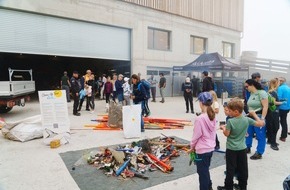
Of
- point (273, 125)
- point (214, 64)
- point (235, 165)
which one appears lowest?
point (235, 165)

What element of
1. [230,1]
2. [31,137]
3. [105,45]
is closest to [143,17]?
[105,45]

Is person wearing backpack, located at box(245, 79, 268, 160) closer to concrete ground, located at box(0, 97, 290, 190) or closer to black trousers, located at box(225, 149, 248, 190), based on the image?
concrete ground, located at box(0, 97, 290, 190)

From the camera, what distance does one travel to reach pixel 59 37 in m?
13.3

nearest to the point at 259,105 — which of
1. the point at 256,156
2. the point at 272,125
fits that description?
the point at 256,156

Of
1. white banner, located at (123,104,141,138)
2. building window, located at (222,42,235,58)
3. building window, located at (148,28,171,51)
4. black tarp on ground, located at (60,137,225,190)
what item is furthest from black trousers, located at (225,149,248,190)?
building window, located at (222,42,235,58)

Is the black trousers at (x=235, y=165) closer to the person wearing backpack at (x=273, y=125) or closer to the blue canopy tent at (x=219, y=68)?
the person wearing backpack at (x=273, y=125)

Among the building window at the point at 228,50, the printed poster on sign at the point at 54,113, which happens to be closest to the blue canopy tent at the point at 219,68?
the building window at the point at 228,50

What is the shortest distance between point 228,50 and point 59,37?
17.8 meters

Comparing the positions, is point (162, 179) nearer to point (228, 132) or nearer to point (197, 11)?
point (228, 132)

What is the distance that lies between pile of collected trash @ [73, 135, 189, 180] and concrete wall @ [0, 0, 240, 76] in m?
10.2

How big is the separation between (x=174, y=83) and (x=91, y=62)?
7.76m

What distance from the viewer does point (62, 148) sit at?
5.13 metres

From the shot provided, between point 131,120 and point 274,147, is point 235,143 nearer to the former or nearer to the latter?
point 274,147

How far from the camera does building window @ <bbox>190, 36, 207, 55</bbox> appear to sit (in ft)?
66.7
